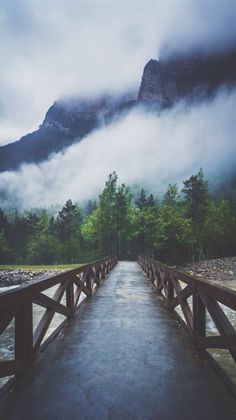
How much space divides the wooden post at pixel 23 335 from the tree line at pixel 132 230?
40034 millimetres

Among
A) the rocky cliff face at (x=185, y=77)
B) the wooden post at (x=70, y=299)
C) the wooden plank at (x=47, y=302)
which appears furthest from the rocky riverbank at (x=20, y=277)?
the rocky cliff face at (x=185, y=77)

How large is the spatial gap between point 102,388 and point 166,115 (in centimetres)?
17923

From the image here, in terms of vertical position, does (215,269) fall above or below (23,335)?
below

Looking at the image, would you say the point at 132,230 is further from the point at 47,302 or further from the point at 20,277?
the point at 47,302

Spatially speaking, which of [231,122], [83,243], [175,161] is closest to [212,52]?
[231,122]

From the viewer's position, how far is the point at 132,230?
49.8 meters

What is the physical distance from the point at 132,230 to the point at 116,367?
45.8 m

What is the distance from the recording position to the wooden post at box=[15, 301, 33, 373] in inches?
145

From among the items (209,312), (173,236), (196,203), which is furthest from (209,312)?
(196,203)

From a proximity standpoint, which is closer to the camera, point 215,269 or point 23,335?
point 23,335

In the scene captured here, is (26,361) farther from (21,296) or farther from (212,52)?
(212,52)

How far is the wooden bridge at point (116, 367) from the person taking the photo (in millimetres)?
2969

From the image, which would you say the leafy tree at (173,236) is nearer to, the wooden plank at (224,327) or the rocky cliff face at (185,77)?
the wooden plank at (224,327)

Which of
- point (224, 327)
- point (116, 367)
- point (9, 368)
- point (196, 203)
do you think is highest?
point (196, 203)
